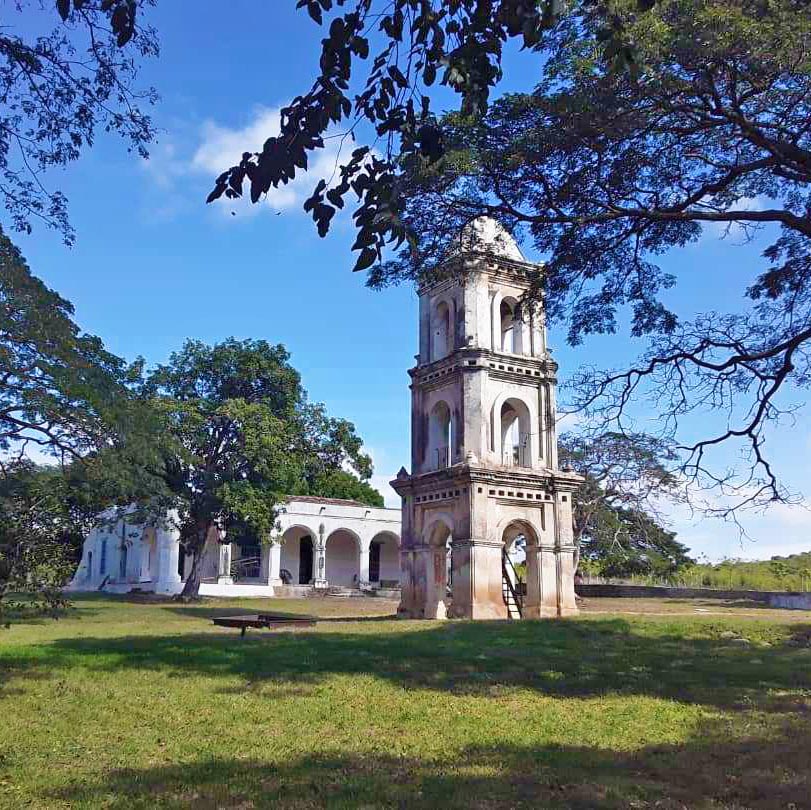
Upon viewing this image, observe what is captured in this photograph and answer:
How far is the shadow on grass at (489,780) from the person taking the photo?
5.20 m

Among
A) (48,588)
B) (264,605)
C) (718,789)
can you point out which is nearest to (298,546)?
(264,605)

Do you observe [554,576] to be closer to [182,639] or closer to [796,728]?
[182,639]

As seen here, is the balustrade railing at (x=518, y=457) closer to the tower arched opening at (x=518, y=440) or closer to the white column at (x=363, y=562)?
the tower arched opening at (x=518, y=440)

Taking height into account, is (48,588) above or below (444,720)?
above

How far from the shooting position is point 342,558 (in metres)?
41.1

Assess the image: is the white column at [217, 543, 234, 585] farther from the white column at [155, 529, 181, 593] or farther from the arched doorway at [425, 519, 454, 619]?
the arched doorway at [425, 519, 454, 619]

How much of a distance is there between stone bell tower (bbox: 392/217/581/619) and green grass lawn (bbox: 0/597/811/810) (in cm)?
421

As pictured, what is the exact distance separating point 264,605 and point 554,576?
11.8 meters

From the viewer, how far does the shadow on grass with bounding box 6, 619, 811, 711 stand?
9797 millimetres

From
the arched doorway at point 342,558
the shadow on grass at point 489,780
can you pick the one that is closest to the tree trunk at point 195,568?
the arched doorway at point 342,558

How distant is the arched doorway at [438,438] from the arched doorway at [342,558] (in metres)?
20.4

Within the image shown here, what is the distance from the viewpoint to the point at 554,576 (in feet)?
63.1

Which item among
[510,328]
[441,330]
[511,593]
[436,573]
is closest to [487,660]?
[436,573]

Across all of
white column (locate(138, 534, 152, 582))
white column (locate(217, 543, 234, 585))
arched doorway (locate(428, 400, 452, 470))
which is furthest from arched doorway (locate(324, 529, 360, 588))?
arched doorway (locate(428, 400, 452, 470))
